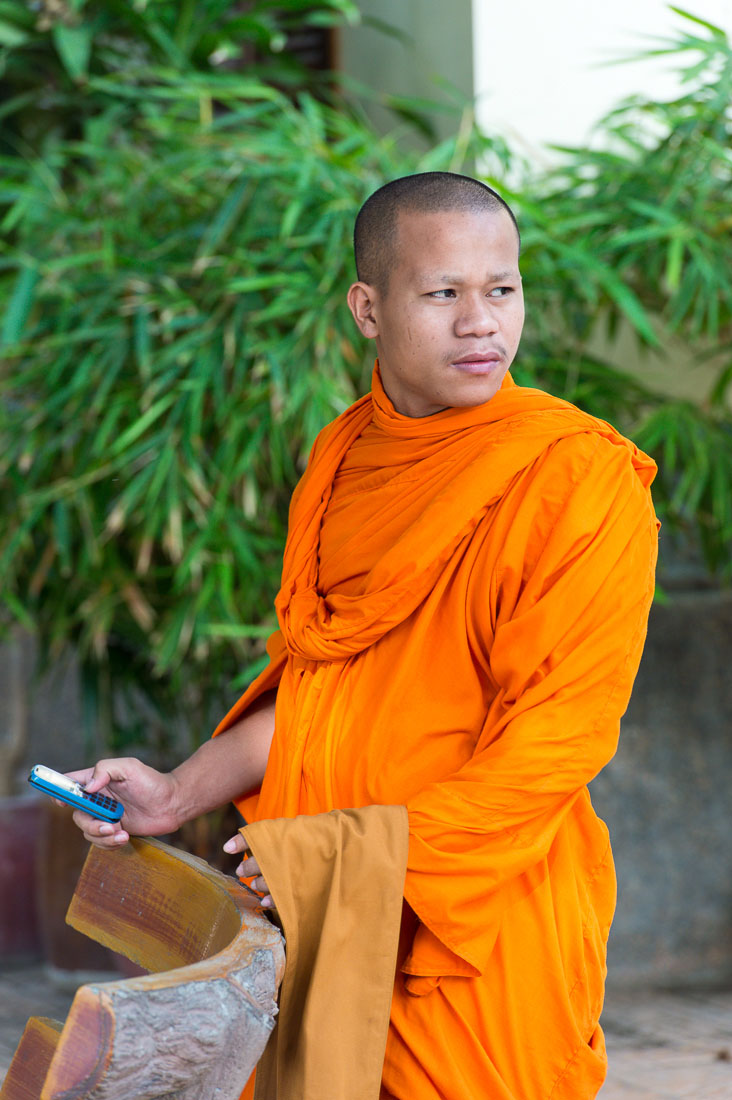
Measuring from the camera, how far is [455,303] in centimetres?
117

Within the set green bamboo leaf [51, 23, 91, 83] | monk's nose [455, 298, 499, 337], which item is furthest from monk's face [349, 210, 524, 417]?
green bamboo leaf [51, 23, 91, 83]

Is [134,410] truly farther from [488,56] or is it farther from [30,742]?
[30,742]

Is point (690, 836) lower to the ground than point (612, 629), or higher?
lower

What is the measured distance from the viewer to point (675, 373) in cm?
330

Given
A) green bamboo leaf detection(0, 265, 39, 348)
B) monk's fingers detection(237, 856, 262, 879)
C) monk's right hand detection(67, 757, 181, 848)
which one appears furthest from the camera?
green bamboo leaf detection(0, 265, 39, 348)

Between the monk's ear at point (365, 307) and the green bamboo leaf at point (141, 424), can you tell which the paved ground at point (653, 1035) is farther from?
the monk's ear at point (365, 307)

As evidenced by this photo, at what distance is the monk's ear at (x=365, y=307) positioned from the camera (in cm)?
128

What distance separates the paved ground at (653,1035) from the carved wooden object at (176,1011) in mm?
1874

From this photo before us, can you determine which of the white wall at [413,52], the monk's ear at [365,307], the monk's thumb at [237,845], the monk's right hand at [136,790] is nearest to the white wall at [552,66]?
the white wall at [413,52]

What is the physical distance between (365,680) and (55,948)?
2.57 m

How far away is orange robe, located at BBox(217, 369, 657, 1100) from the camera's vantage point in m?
1.07

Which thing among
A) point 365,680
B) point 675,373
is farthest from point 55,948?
point 365,680

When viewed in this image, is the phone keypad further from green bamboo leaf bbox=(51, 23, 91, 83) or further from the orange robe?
green bamboo leaf bbox=(51, 23, 91, 83)

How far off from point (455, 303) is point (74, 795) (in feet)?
1.93
